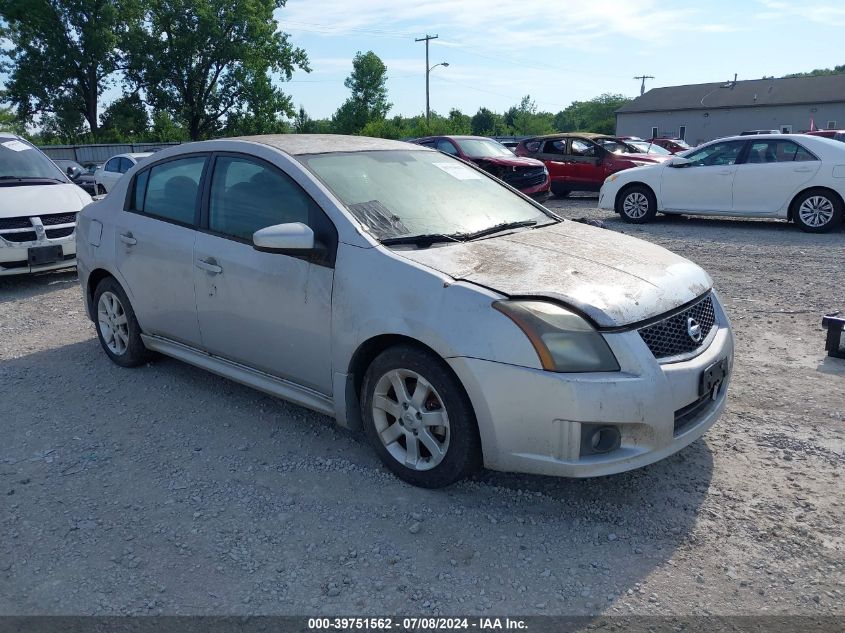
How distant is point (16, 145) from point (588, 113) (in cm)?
10867

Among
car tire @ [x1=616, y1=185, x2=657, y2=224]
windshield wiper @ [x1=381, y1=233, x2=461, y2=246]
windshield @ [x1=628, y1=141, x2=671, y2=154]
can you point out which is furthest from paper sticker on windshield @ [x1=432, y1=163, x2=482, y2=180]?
windshield @ [x1=628, y1=141, x2=671, y2=154]

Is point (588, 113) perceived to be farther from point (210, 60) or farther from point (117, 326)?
point (117, 326)

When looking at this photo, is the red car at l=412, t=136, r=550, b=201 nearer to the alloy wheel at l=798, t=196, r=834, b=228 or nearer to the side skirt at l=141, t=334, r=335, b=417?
the alloy wheel at l=798, t=196, r=834, b=228

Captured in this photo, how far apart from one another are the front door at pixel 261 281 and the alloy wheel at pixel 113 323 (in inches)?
44.5

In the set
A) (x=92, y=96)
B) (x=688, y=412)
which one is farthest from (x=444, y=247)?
(x=92, y=96)

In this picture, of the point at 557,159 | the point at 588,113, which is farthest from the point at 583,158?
the point at 588,113

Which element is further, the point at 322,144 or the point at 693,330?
the point at 322,144

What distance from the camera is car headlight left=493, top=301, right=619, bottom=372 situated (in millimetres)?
2916

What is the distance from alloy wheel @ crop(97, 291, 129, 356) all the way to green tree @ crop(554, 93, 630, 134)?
3901 inches

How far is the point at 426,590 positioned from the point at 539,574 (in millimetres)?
457

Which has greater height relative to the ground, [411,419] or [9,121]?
[9,121]

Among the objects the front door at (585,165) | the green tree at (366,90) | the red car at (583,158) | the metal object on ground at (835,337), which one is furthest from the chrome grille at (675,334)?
the green tree at (366,90)

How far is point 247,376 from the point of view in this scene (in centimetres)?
411

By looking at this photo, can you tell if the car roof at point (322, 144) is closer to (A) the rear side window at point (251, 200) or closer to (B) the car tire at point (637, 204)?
(A) the rear side window at point (251, 200)
